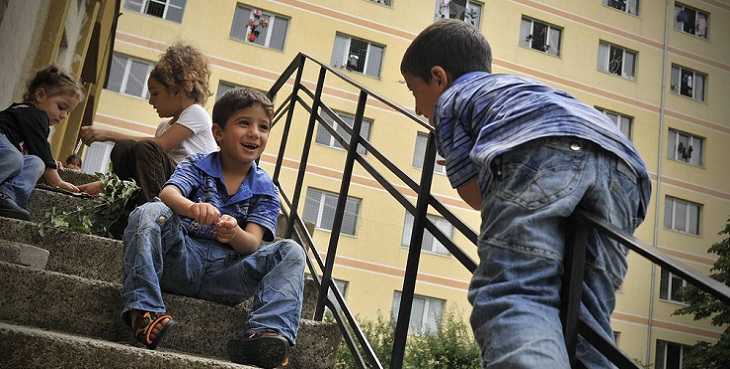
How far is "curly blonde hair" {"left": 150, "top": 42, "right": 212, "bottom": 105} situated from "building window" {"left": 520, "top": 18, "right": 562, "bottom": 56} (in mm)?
13710

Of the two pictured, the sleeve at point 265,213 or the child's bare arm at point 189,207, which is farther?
the sleeve at point 265,213

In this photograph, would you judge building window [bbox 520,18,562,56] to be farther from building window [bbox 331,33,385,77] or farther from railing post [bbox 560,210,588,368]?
railing post [bbox 560,210,588,368]

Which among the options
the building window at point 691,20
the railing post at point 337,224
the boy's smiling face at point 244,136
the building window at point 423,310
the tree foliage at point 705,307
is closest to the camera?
the boy's smiling face at point 244,136

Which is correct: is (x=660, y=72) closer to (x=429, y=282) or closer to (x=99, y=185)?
(x=429, y=282)

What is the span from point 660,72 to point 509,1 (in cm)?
433

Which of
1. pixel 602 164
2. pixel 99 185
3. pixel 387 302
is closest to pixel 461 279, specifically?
pixel 387 302

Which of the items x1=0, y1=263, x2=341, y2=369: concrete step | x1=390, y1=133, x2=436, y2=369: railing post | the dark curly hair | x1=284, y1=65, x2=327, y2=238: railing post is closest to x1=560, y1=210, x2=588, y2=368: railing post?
x1=390, y1=133, x2=436, y2=369: railing post

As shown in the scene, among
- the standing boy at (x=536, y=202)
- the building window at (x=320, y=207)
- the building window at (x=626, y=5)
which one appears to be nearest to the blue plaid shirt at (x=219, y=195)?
the standing boy at (x=536, y=202)

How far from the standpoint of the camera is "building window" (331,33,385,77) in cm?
1381

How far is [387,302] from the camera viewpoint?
13836 millimetres

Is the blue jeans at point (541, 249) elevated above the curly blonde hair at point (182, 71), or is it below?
below

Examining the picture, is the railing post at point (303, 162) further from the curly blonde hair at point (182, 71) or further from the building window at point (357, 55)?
the building window at point (357, 55)

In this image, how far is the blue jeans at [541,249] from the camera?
912 mm

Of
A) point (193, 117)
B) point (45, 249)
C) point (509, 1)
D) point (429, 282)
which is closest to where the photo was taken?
point (45, 249)
